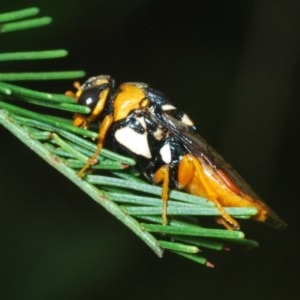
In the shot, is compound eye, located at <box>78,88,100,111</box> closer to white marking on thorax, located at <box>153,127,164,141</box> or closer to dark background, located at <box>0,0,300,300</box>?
white marking on thorax, located at <box>153,127,164,141</box>

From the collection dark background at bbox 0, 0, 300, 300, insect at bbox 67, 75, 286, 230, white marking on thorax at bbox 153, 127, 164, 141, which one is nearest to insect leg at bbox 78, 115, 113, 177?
insect at bbox 67, 75, 286, 230

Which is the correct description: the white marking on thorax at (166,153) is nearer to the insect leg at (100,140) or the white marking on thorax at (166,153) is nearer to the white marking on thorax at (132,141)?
the white marking on thorax at (132,141)

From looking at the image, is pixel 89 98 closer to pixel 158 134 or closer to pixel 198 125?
pixel 158 134

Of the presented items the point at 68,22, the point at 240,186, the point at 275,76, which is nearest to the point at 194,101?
the point at 275,76

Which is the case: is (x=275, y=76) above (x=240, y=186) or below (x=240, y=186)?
above

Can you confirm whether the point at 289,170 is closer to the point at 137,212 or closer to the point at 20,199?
the point at 20,199

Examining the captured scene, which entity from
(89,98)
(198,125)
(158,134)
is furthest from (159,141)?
(198,125)
